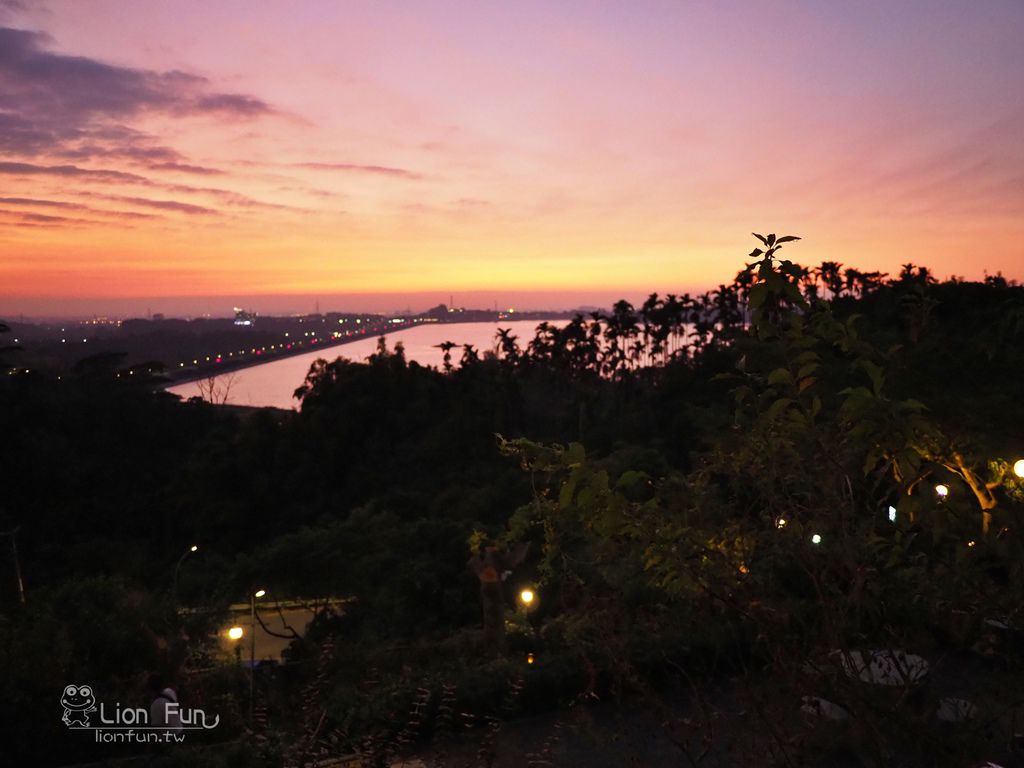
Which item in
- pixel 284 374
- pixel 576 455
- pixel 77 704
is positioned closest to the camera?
pixel 576 455

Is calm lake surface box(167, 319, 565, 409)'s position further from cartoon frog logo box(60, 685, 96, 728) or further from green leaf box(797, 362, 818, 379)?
green leaf box(797, 362, 818, 379)

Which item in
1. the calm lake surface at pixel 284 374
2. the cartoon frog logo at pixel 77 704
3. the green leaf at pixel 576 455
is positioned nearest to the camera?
the green leaf at pixel 576 455

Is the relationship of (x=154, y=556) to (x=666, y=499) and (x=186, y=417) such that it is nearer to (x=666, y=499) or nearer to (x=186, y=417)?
(x=186, y=417)

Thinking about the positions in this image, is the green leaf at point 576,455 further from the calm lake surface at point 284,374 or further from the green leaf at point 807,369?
the calm lake surface at point 284,374

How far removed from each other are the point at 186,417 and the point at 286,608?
39.2 meters

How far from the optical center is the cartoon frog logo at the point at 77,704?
19.5 ft

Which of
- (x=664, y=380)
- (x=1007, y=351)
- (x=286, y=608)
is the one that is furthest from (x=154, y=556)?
(x=1007, y=351)

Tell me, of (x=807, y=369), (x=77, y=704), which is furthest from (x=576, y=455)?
(x=77, y=704)

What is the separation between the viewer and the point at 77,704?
6.04m

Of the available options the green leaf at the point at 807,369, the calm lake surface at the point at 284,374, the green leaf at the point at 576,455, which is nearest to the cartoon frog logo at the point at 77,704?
the green leaf at the point at 576,455

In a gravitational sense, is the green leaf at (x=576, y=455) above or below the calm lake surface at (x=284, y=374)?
above

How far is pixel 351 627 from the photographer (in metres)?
16.3

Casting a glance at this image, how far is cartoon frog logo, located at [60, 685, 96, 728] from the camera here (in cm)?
595

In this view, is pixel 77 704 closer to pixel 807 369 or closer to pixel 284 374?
pixel 807 369
